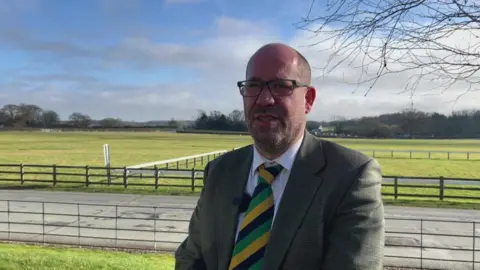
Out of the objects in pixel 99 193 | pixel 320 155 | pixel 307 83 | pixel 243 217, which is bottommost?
pixel 99 193

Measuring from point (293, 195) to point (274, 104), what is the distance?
34 centimetres

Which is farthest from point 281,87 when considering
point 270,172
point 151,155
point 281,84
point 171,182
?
point 151,155

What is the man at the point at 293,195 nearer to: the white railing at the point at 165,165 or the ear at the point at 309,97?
the ear at the point at 309,97

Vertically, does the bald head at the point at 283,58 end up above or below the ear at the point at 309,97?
above

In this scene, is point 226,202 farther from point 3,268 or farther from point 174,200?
point 174,200

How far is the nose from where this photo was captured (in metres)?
1.74

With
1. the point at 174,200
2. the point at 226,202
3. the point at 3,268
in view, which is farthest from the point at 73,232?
the point at 226,202

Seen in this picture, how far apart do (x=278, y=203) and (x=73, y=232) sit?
11849mm

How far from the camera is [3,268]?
681 centimetres

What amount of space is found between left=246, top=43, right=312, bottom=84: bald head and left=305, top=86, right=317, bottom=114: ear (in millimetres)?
44

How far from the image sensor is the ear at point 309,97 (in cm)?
183

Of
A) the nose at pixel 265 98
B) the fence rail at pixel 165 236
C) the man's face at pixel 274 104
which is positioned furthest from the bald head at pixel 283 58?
the fence rail at pixel 165 236

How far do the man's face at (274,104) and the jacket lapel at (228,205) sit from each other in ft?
0.96

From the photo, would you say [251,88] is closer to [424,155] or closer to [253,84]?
[253,84]
